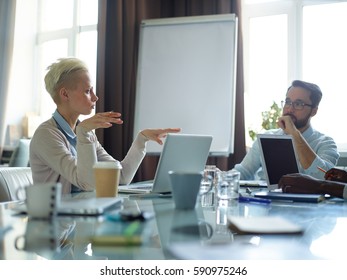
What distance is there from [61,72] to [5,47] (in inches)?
124

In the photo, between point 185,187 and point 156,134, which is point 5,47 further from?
point 185,187

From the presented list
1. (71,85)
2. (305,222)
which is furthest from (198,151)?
(71,85)

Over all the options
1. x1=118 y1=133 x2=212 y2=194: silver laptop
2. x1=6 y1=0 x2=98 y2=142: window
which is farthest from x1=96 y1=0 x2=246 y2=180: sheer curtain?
x1=118 y1=133 x2=212 y2=194: silver laptop

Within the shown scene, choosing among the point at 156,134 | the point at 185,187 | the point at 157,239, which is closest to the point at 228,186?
the point at 185,187

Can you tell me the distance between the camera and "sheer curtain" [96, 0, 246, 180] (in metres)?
4.21

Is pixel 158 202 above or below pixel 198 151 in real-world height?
below

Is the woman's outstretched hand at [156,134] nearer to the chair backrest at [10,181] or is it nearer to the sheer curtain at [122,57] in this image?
the chair backrest at [10,181]

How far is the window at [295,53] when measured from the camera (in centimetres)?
376

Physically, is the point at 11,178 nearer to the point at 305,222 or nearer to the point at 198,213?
the point at 198,213

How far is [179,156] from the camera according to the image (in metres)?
1.52

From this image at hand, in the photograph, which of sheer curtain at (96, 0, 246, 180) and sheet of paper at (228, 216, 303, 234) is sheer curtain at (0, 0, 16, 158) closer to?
sheer curtain at (96, 0, 246, 180)

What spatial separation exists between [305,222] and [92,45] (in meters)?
4.07

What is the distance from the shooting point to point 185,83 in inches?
152

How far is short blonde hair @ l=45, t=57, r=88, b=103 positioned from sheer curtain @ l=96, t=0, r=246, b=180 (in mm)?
2112
